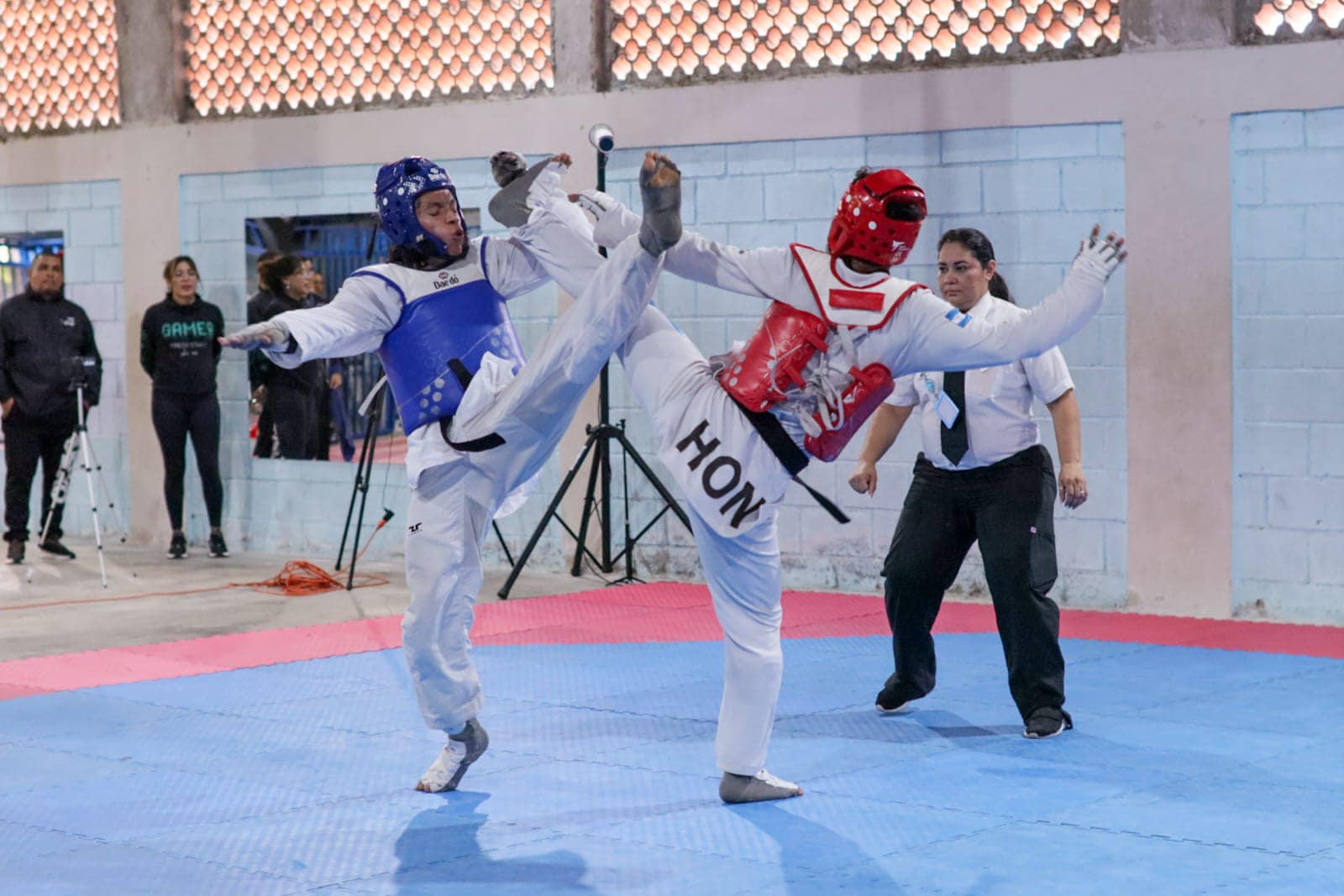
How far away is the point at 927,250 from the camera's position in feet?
25.1

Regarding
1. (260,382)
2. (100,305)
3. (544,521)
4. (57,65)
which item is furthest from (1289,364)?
(57,65)

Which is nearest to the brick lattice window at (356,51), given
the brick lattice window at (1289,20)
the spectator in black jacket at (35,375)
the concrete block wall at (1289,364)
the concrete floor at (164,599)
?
the spectator in black jacket at (35,375)

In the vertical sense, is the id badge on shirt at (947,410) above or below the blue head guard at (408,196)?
below

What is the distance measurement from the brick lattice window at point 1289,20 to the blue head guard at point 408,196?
13.5 feet

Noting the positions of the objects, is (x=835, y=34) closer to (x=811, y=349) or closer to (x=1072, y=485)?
(x=1072, y=485)

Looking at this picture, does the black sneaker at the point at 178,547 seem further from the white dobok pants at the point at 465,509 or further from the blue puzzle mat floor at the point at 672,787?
the white dobok pants at the point at 465,509

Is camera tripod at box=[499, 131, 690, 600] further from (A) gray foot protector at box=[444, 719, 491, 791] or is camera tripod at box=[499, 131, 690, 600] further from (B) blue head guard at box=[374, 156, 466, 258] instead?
(A) gray foot protector at box=[444, 719, 491, 791]

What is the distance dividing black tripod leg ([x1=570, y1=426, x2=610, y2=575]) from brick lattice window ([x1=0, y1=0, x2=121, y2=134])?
4470 millimetres

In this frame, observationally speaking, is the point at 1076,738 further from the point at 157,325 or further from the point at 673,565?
the point at 157,325

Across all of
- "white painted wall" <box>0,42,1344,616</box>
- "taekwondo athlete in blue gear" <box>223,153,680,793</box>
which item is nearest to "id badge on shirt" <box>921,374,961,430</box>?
"taekwondo athlete in blue gear" <box>223,153,680,793</box>

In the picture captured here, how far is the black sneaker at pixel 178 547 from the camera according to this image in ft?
31.1

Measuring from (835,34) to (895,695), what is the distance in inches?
151

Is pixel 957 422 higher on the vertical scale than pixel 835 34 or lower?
lower

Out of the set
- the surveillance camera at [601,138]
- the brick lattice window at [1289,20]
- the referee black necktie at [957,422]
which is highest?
the brick lattice window at [1289,20]
